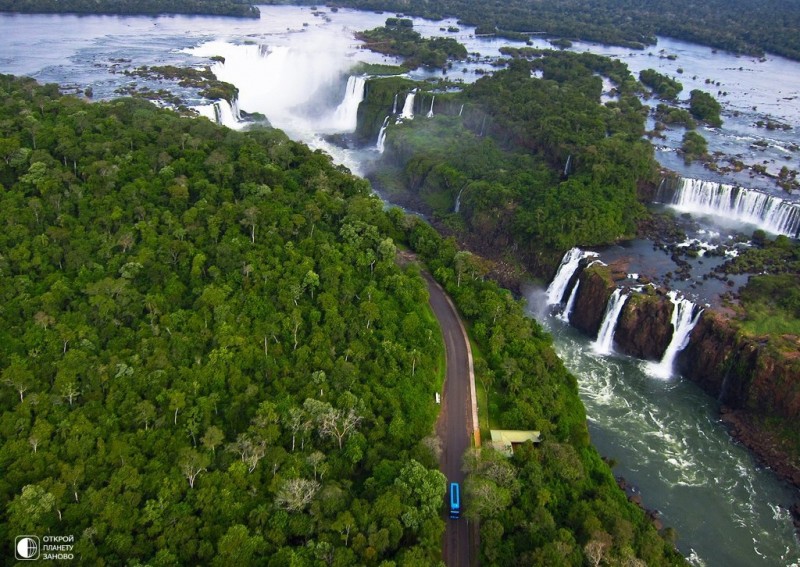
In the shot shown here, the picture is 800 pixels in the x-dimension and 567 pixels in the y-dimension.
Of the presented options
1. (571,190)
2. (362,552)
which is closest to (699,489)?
(362,552)

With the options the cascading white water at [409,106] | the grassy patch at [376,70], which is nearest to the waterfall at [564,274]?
the cascading white water at [409,106]

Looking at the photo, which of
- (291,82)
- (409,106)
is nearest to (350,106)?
(409,106)

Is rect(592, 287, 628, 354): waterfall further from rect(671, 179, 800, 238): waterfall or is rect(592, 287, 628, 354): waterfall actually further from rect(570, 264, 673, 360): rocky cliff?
rect(671, 179, 800, 238): waterfall

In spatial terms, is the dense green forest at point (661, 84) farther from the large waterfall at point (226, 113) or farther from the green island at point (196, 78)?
the green island at point (196, 78)

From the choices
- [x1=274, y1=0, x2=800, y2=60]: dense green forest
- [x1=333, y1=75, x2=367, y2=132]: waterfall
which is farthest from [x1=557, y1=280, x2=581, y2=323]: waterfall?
[x1=274, y1=0, x2=800, y2=60]: dense green forest

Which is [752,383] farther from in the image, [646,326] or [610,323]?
[610,323]
